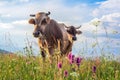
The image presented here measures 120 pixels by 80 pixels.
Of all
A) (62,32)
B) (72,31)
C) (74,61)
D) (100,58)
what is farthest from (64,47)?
(74,61)

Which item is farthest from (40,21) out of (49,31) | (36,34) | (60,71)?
(60,71)

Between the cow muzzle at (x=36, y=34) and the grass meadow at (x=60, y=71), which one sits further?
the cow muzzle at (x=36, y=34)

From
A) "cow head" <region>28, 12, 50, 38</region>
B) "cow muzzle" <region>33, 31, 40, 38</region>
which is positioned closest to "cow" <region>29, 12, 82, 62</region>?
"cow head" <region>28, 12, 50, 38</region>

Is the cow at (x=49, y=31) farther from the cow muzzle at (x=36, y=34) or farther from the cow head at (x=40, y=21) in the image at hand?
the cow muzzle at (x=36, y=34)

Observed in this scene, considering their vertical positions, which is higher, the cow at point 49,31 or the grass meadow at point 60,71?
the grass meadow at point 60,71

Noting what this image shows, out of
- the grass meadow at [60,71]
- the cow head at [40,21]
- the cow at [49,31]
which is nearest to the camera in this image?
the grass meadow at [60,71]

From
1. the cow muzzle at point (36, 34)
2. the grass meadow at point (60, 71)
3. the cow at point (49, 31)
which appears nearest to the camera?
the grass meadow at point (60, 71)

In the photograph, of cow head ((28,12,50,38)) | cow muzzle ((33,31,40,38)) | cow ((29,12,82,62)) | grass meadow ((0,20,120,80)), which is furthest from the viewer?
cow head ((28,12,50,38))

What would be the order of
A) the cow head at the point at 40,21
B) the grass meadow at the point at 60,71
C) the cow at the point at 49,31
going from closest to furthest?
the grass meadow at the point at 60,71, the cow at the point at 49,31, the cow head at the point at 40,21

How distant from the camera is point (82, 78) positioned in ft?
18.7

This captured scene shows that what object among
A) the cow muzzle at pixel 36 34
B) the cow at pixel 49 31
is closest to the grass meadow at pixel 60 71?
the cow muzzle at pixel 36 34

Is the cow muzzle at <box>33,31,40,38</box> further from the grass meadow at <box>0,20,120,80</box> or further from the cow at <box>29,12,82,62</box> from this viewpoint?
the grass meadow at <box>0,20,120,80</box>

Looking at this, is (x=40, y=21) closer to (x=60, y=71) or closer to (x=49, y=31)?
(x=49, y=31)

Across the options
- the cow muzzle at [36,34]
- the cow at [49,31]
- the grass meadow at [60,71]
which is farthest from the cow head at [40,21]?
the grass meadow at [60,71]
